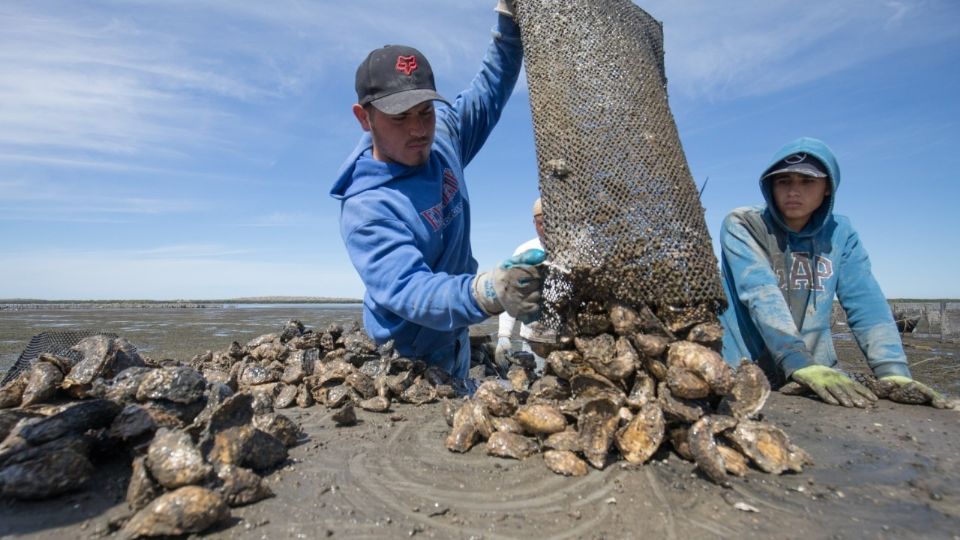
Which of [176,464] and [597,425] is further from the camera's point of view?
[597,425]

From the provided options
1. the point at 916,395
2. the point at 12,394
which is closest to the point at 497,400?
the point at 12,394

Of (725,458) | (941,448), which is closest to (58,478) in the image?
(725,458)

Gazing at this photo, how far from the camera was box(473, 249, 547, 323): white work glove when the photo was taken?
120 inches

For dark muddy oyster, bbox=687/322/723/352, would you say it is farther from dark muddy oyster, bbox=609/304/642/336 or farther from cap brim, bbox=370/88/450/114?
cap brim, bbox=370/88/450/114

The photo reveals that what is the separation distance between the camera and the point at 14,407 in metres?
3.15

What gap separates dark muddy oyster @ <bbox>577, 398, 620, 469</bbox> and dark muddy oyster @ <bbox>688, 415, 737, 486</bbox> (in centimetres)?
39

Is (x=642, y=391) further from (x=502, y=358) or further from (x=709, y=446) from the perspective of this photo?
(x=502, y=358)

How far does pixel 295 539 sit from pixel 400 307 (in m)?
1.76

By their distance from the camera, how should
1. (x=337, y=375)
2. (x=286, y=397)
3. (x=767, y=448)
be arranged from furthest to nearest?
(x=337, y=375) → (x=286, y=397) → (x=767, y=448)

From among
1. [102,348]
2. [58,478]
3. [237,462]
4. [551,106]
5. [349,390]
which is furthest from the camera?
[349,390]

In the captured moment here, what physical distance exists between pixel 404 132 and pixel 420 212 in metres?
0.69

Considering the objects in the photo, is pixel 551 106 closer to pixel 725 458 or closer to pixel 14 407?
pixel 725 458

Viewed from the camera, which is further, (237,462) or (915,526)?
(237,462)

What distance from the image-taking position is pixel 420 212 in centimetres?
432
